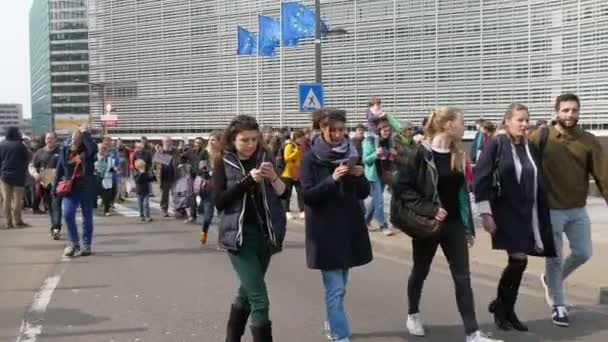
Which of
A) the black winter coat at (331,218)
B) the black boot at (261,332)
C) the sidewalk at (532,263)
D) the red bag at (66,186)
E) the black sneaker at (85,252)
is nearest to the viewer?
the black boot at (261,332)

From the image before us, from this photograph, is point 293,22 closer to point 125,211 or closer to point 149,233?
point 125,211

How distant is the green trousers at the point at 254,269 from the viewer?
4367mm

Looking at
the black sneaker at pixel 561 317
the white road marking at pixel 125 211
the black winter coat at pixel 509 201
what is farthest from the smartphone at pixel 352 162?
the white road marking at pixel 125 211

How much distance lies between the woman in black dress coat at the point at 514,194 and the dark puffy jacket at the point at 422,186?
275mm

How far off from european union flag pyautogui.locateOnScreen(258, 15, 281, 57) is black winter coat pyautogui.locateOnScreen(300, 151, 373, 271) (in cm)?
1748

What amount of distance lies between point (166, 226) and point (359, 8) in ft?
95.0

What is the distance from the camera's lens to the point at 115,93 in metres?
59.2

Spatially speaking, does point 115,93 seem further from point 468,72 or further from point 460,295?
point 460,295

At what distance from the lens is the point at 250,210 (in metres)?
4.46

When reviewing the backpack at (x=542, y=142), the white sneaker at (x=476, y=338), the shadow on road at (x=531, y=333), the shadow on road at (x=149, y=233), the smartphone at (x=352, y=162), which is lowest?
the shadow on road at (x=149, y=233)

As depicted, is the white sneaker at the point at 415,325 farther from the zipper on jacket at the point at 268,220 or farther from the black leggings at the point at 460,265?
the zipper on jacket at the point at 268,220

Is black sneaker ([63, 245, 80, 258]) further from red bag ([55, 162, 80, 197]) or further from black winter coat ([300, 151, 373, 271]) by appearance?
black winter coat ([300, 151, 373, 271])

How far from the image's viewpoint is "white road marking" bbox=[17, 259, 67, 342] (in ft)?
18.6

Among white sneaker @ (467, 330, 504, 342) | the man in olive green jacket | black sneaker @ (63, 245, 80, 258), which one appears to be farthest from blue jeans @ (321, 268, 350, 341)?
black sneaker @ (63, 245, 80, 258)
